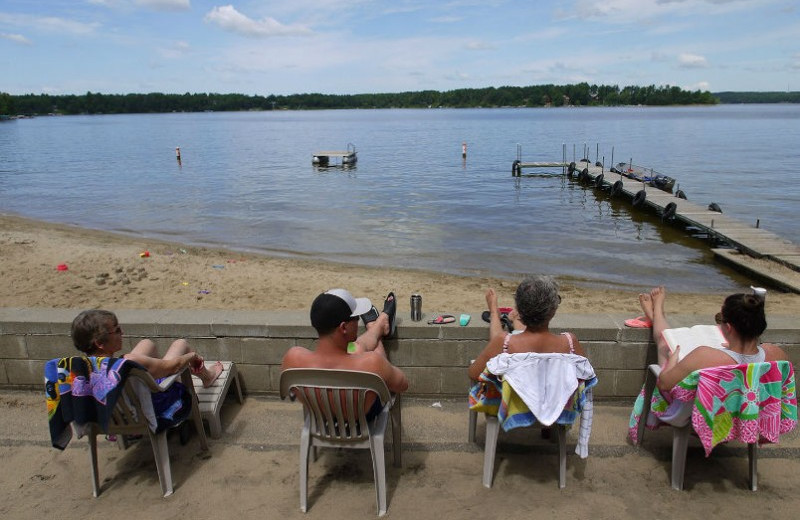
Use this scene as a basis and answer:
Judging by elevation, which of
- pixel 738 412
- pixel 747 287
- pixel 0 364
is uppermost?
pixel 738 412

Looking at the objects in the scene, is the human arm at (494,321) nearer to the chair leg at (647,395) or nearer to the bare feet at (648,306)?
the chair leg at (647,395)

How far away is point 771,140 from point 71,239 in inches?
2871

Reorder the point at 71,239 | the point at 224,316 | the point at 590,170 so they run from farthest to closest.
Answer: the point at 590,170 → the point at 71,239 → the point at 224,316

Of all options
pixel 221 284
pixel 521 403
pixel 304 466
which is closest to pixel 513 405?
pixel 521 403

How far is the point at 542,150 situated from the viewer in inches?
2295

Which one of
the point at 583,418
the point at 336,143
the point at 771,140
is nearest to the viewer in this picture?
the point at 583,418

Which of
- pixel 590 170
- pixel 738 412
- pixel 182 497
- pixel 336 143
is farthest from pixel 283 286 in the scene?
pixel 336 143

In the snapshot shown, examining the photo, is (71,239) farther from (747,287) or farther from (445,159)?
(445,159)

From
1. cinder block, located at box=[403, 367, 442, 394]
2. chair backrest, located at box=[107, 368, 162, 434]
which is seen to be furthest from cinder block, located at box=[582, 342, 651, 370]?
chair backrest, located at box=[107, 368, 162, 434]

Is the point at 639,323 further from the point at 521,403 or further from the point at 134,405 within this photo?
the point at 134,405

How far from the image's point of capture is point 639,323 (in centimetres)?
423

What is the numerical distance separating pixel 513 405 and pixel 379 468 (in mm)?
822

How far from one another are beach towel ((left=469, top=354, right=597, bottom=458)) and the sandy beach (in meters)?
6.43

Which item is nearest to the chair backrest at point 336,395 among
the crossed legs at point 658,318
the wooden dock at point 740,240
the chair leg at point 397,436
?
the chair leg at point 397,436
